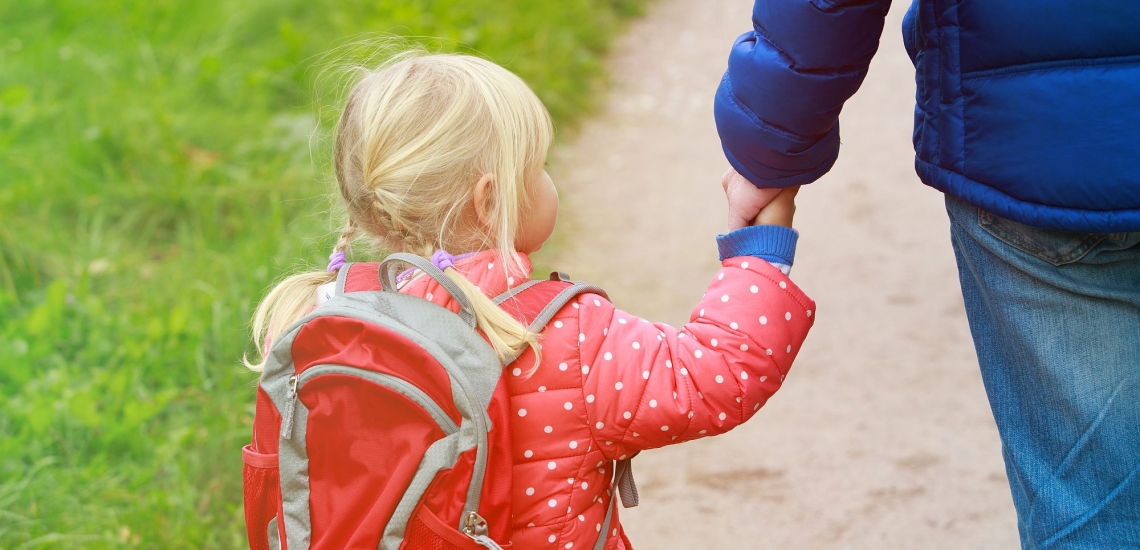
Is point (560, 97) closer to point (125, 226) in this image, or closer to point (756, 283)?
point (125, 226)

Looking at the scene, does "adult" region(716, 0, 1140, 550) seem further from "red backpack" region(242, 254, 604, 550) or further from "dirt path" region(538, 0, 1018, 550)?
"dirt path" region(538, 0, 1018, 550)

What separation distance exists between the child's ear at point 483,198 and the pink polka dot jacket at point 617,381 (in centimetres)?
6

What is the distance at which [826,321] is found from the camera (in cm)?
361

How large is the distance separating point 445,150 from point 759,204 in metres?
0.51

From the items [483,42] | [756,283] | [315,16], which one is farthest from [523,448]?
[315,16]

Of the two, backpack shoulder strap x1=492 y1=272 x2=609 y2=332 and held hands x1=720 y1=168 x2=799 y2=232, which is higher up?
held hands x1=720 y1=168 x2=799 y2=232

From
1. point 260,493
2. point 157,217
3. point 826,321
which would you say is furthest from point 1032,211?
point 157,217

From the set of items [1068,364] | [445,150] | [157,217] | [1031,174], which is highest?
[1031,174]

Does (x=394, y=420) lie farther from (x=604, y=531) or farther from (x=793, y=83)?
(x=793, y=83)

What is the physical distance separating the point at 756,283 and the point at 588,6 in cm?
489

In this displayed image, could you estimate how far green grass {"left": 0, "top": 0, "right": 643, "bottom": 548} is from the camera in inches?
107

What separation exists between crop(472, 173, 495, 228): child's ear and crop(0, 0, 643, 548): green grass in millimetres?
472

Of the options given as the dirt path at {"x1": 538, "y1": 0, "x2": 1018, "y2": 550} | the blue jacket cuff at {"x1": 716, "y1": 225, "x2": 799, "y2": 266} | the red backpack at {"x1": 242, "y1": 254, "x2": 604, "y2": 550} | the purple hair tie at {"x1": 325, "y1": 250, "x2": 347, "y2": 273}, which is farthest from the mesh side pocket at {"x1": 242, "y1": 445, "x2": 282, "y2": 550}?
the dirt path at {"x1": 538, "y1": 0, "x2": 1018, "y2": 550}

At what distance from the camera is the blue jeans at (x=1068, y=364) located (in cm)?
138
